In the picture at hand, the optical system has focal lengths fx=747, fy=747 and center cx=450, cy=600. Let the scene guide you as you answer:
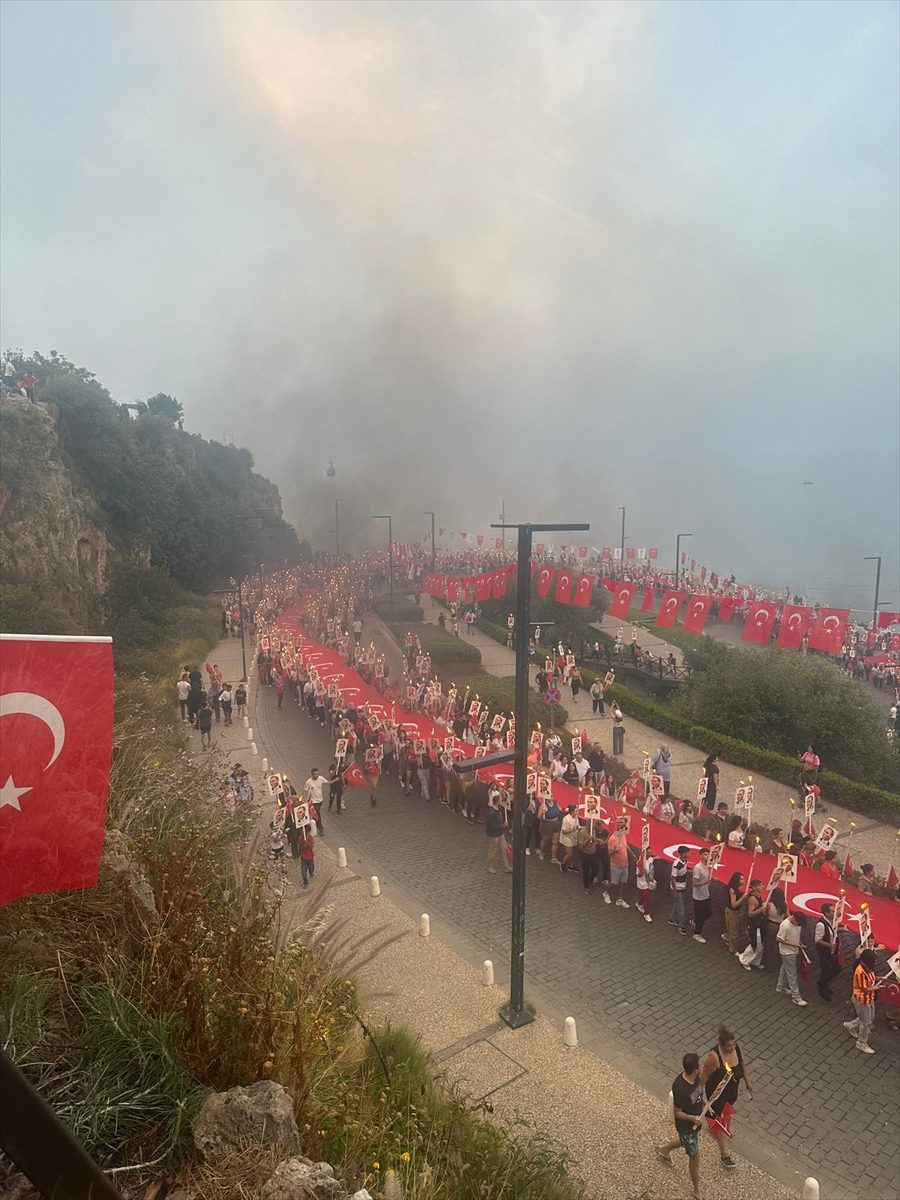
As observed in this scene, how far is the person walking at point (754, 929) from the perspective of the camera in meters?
10.9

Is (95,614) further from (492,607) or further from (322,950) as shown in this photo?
(322,950)

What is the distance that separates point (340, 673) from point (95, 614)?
17234 mm

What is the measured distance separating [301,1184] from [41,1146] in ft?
5.20

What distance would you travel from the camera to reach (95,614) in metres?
36.8

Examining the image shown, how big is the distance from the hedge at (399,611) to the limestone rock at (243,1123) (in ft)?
136

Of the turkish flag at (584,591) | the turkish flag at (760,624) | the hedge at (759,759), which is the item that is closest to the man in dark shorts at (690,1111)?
the hedge at (759,759)

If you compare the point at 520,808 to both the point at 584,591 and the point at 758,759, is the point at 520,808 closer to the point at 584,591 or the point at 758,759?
the point at 758,759

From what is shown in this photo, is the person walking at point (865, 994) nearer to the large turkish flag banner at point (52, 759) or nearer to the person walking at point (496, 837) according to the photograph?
the person walking at point (496, 837)

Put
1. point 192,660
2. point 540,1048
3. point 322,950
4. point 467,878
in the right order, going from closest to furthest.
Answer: point 322,950, point 540,1048, point 467,878, point 192,660

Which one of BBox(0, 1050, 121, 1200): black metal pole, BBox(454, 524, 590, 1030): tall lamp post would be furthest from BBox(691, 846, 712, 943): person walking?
BBox(0, 1050, 121, 1200): black metal pole

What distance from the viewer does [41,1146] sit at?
107 inches

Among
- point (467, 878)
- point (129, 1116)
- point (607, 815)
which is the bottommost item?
point (467, 878)

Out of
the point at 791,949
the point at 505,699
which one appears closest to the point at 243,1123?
the point at 791,949

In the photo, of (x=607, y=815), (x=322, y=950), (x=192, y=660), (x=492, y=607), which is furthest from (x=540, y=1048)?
(x=492, y=607)
